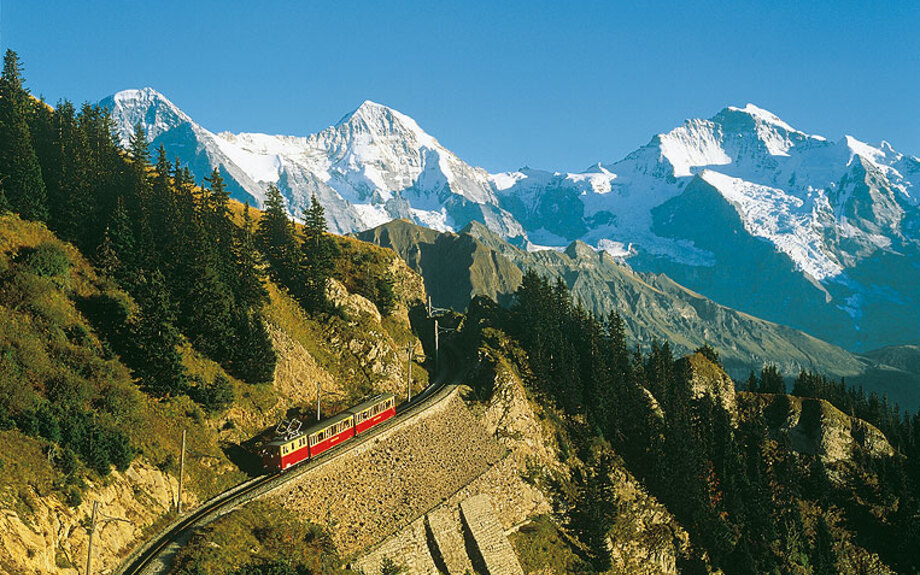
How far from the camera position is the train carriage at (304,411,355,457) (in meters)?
58.6

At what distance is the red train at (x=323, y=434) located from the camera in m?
55.1

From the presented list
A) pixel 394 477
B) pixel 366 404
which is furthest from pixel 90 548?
pixel 366 404

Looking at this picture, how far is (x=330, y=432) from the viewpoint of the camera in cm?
6044

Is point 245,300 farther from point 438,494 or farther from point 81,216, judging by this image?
point 438,494

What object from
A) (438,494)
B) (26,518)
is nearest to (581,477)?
(438,494)

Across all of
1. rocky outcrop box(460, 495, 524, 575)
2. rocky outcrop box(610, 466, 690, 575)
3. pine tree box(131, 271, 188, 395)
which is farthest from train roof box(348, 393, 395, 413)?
rocky outcrop box(610, 466, 690, 575)

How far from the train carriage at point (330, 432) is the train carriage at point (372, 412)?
1117mm

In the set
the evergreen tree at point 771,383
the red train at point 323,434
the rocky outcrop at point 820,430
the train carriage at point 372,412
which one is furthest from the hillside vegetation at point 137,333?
the evergreen tree at point 771,383

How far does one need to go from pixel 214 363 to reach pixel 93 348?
40.6 feet

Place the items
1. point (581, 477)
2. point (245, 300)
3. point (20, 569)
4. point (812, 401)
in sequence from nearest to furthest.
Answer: point (20, 569)
point (245, 300)
point (581, 477)
point (812, 401)

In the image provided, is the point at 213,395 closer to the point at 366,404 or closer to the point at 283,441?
the point at 283,441

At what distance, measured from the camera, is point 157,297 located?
58.4 metres

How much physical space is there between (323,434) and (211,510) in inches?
511

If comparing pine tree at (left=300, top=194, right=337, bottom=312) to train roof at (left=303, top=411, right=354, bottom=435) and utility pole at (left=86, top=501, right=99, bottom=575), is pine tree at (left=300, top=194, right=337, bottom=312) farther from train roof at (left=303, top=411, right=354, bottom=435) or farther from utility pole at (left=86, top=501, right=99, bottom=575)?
utility pole at (left=86, top=501, right=99, bottom=575)
